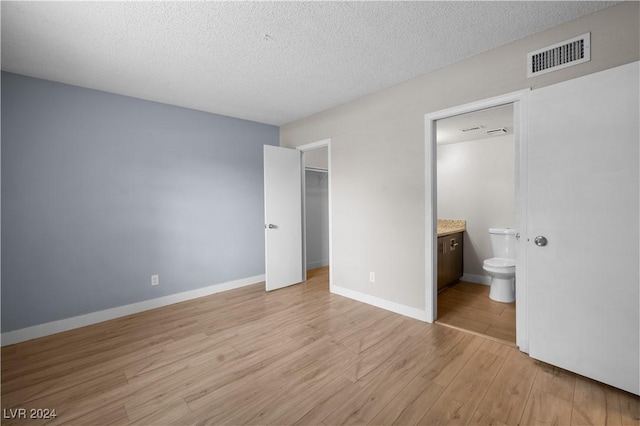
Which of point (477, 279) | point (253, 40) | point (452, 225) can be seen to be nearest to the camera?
point (253, 40)

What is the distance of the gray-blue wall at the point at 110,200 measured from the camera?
260 centimetres

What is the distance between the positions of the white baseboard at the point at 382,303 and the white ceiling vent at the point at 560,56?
229 cm

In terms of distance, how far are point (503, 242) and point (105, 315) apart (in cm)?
501

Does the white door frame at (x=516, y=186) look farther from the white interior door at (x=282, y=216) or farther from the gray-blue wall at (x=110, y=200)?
the gray-blue wall at (x=110, y=200)

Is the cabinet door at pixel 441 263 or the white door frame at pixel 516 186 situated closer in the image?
the white door frame at pixel 516 186

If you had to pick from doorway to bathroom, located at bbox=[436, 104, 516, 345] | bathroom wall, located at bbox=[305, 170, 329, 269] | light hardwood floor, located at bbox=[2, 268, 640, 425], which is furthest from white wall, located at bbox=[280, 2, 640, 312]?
bathroom wall, located at bbox=[305, 170, 329, 269]

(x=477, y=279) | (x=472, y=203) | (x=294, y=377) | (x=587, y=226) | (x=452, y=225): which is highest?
(x=472, y=203)

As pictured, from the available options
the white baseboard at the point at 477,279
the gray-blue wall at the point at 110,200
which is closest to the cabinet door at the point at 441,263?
the white baseboard at the point at 477,279

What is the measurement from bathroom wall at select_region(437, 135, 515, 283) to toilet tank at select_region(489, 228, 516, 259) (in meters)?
0.26

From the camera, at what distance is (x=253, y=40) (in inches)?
84.4

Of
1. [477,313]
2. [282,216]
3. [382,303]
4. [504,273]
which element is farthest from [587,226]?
[282,216]

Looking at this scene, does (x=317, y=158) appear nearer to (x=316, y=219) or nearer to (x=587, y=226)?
(x=316, y=219)

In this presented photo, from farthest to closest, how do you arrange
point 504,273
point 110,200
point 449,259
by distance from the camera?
point 449,259 < point 504,273 < point 110,200

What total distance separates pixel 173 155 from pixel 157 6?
6.65ft
